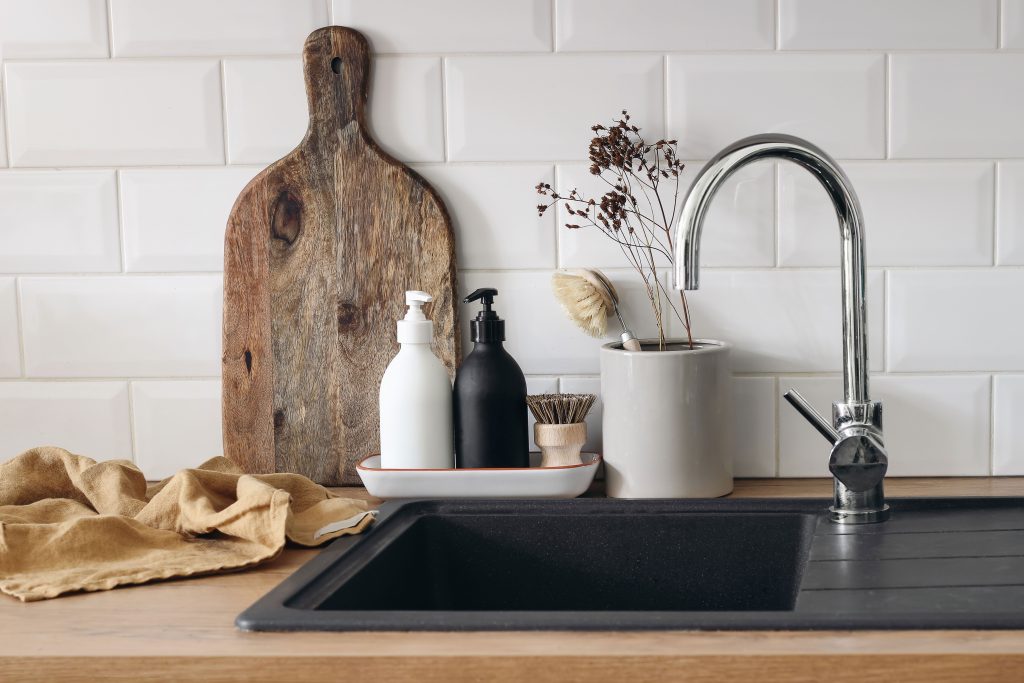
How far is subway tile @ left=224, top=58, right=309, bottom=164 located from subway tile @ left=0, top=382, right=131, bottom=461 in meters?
0.33

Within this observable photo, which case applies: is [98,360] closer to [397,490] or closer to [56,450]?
[56,450]

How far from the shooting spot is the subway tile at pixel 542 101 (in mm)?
1122

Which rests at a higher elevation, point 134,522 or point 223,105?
point 223,105

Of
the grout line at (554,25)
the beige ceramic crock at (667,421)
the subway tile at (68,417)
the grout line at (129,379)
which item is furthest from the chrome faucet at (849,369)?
the subway tile at (68,417)

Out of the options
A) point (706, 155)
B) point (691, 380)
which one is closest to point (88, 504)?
point (691, 380)

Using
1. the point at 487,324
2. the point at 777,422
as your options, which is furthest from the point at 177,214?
the point at 777,422

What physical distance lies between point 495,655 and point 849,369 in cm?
47

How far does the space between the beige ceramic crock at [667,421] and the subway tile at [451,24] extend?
382 millimetres

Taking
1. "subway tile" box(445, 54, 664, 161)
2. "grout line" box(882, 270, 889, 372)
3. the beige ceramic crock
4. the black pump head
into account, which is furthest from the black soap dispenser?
"grout line" box(882, 270, 889, 372)

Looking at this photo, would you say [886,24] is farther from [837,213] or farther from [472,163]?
[472,163]

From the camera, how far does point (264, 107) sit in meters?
1.16

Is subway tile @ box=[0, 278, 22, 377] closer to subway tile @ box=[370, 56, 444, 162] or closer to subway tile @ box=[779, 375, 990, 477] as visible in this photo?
subway tile @ box=[370, 56, 444, 162]

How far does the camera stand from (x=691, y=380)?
3.27 ft

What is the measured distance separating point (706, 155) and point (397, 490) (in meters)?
0.51
